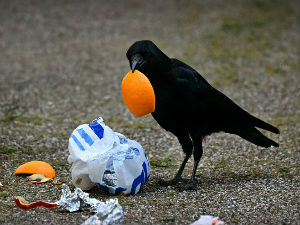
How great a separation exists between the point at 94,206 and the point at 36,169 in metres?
1.19

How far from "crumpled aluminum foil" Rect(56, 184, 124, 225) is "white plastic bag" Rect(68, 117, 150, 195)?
9.6 inches

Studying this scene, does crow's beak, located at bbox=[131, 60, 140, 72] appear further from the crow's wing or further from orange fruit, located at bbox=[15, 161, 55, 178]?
orange fruit, located at bbox=[15, 161, 55, 178]

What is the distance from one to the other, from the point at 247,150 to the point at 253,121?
0.81 metres

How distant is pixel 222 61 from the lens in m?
9.24

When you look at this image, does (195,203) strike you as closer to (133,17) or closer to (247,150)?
(247,150)

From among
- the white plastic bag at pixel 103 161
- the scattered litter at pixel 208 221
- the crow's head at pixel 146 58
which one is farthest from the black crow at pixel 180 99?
the scattered litter at pixel 208 221

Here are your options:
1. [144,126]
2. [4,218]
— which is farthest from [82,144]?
[144,126]

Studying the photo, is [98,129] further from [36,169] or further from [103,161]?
[36,169]

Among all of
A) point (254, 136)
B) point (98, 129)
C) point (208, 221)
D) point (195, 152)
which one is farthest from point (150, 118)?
point (208, 221)

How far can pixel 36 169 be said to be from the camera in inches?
186

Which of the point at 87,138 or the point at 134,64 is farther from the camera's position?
the point at 134,64

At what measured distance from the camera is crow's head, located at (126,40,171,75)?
4.29 m

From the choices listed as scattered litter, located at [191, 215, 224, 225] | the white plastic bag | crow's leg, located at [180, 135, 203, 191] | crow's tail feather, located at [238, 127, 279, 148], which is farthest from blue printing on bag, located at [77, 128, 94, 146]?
crow's tail feather, located at [238, 127, 279, 148]

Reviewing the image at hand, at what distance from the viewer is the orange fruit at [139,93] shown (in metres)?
4.05
